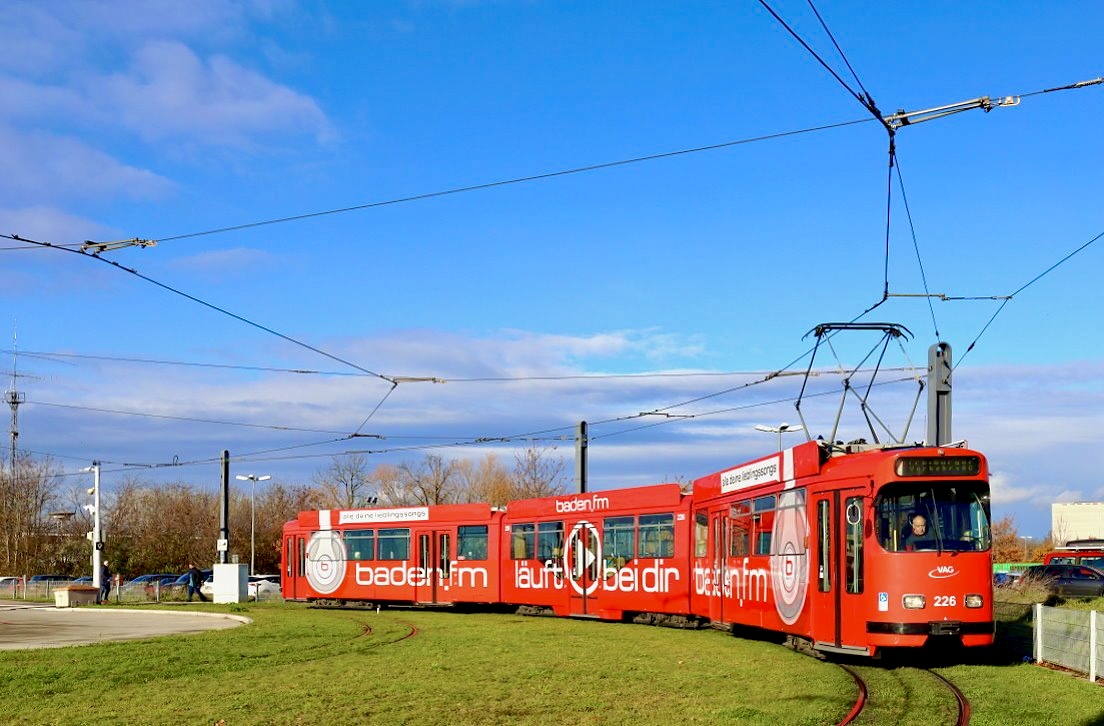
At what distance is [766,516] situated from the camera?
21.9 m

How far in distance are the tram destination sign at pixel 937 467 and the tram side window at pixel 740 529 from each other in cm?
564

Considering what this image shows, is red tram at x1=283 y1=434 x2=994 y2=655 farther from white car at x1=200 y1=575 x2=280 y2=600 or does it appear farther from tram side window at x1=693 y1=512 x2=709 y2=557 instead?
white car at x1=200 y1=575 x2=280 y2=600

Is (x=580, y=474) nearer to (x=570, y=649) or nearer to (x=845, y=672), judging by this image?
(x=570, y=649)

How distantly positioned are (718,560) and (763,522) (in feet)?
9.85

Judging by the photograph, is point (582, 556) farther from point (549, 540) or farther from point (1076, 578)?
point (1076, 578)

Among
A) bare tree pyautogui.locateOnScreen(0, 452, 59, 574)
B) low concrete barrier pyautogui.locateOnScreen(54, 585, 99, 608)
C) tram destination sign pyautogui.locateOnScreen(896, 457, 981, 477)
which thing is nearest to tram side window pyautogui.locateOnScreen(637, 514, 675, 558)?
tram destination sign pyautogui.locateOnScreen(896, 457, 981, 477)

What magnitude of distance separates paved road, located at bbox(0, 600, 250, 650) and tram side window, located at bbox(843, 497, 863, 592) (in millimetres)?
14274

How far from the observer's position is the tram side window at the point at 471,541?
3547cm

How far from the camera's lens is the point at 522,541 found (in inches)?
1329

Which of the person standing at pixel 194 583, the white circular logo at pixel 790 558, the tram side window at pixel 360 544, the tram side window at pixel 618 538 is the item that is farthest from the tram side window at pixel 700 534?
the person standing at pixel 194 583

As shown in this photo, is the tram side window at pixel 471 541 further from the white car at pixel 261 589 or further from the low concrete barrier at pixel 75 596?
the white car at pixel 261 589

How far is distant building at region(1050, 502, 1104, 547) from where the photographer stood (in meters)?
99.1

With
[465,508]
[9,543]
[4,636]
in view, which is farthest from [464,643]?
[9,543]

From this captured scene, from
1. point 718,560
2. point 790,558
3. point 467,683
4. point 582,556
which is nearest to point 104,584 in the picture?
point 582,556
